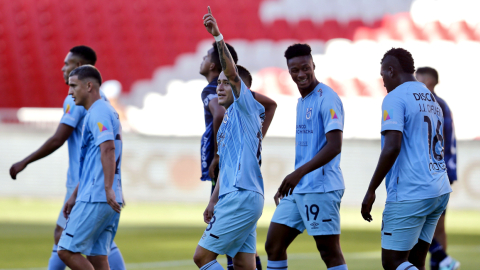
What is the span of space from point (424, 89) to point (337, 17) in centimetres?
1599

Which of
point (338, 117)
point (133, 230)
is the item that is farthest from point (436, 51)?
point (338, 117)

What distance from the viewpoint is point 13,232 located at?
413 inches

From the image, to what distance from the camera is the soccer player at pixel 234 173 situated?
13.6 feet

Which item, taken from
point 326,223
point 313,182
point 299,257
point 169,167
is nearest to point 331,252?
point 326,223

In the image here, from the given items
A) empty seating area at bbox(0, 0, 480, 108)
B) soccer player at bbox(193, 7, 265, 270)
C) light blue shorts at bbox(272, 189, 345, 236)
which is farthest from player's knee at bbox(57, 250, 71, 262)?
empty seating area at bbox(0, 0, 480, 108)

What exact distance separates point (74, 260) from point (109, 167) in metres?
0.73

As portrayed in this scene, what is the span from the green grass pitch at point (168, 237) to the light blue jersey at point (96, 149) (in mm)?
2645

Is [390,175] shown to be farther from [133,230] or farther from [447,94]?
[447,94]

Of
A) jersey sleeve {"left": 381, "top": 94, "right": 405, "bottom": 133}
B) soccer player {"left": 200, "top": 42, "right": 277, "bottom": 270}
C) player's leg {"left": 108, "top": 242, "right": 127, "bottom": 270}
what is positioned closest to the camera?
jersey sleeve {"left": 381, "top": 94, "right": 405, "bottom": 133}

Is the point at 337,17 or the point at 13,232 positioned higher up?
the point at 337,17

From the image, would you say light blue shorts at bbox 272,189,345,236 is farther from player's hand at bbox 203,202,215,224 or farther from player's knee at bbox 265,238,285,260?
player's hand at bbox 203,202,215,224

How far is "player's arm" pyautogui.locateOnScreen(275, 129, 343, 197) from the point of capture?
4.31 metres

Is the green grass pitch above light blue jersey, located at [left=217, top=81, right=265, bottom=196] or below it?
below

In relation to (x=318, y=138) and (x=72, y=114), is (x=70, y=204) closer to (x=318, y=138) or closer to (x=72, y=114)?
(x=72, y=114)
